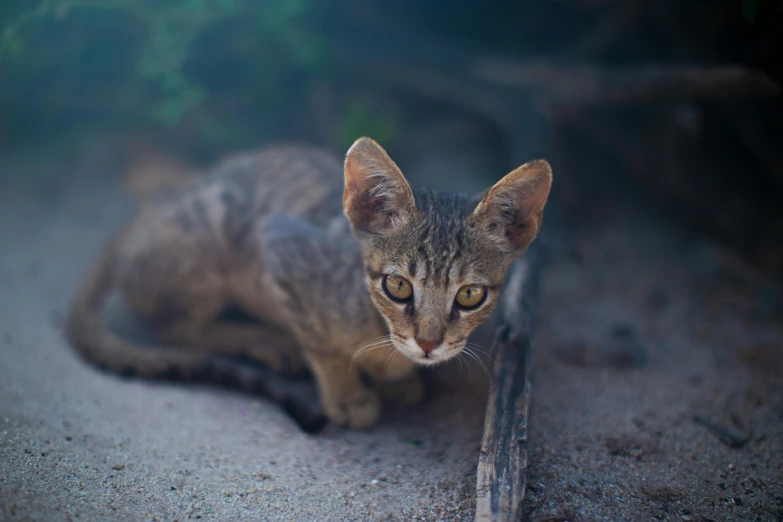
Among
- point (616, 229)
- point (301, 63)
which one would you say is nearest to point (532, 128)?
point (616, 229)

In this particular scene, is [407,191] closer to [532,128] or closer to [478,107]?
[532,128]

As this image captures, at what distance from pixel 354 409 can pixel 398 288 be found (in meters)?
0.92

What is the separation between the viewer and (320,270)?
290cm

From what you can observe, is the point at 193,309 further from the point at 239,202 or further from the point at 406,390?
the point at 406,390

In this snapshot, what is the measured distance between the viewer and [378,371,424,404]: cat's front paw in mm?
3150

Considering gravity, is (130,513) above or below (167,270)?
above

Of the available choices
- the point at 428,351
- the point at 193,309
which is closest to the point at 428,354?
the point at 428,351

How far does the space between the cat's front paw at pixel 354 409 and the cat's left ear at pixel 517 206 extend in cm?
117

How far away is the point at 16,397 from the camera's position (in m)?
2.41

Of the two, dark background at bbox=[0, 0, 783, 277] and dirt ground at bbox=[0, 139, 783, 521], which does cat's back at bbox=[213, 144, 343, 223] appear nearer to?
dark background at bbox=[0, 0, 783, 277]

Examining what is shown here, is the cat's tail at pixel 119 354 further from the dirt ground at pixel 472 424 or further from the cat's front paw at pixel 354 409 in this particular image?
the cat's front paw at pixel 354 409

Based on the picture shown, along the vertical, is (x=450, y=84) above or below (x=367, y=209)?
below

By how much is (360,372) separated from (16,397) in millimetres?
1615

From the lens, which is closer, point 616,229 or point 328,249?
point 328,249
